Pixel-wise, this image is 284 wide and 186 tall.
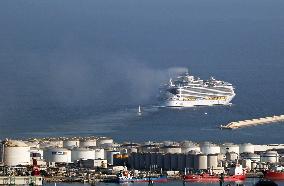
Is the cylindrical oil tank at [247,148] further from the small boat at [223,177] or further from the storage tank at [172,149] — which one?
the small boat at [223,177]

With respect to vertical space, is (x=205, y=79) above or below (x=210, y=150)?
above

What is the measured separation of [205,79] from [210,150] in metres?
25.1

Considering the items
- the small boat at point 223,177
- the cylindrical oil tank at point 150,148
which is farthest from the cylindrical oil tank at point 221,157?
the small boat at point 223,177

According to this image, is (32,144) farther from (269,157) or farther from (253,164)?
(269,157)

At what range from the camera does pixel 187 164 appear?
44094 millimetres

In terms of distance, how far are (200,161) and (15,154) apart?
4677 mm

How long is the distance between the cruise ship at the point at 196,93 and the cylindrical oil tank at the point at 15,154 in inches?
822

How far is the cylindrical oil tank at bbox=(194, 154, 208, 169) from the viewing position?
43.9 metres

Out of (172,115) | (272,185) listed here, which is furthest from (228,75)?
(272,185)

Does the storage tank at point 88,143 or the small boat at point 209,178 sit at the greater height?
the storage tank at point 88,143

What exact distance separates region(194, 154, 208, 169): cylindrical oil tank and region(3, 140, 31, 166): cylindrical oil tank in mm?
4234

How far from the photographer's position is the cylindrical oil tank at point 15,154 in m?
43.4

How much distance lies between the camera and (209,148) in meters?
46.2

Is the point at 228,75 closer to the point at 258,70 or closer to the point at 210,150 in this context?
the point at 258,70
